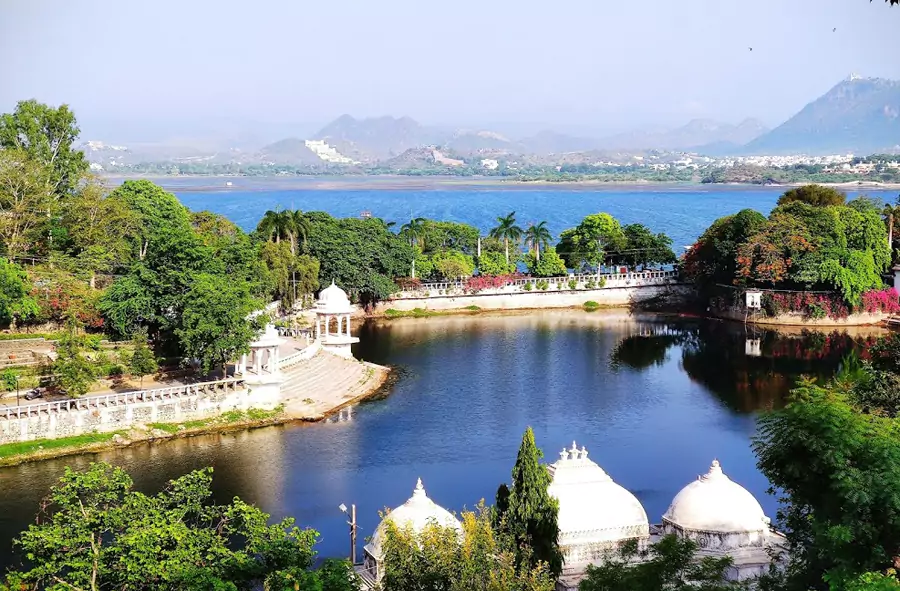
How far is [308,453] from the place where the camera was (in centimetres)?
3994

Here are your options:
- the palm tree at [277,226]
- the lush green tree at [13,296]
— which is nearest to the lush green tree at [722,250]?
the palm tree at [277,226]

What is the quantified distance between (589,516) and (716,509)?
3057mm

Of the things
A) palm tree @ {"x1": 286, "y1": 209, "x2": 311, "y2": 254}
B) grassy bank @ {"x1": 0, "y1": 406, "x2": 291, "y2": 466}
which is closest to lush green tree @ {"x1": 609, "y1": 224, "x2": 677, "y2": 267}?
palm tree @ {"x1": 286, "y1": 209, "x2": 311, "y2": 254}

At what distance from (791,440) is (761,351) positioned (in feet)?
132

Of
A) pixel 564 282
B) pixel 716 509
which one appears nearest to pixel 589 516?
pixel 716 509

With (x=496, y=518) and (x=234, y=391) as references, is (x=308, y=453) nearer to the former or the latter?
(x=234, y=391)

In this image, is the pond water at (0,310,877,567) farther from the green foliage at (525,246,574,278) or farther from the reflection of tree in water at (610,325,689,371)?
the green foliage at (525,246,574,278)

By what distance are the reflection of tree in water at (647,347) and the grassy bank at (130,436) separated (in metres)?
20.4

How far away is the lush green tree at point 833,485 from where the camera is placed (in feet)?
66.9

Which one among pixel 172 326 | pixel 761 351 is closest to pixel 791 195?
pixel 761 351

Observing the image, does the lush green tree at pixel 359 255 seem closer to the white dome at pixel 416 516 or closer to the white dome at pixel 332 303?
the white dome at pixel 332 303

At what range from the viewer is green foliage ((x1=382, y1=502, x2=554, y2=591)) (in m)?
20.2

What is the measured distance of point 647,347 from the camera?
63.2 m

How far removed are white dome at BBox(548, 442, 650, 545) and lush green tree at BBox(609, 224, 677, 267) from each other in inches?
2258
